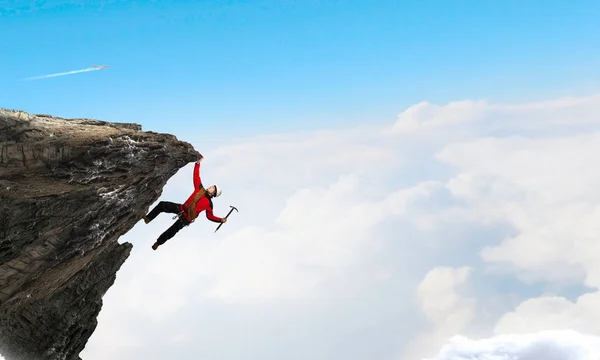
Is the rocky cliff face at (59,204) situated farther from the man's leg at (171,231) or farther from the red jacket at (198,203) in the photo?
the man's leg at (171,231)

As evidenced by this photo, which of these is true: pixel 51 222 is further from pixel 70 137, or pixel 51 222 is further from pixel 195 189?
pixel 195 189

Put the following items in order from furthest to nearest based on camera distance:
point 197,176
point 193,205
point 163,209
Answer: point 163,209
point 193,205
point 197,176

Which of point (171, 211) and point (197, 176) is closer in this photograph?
point (197, 176)

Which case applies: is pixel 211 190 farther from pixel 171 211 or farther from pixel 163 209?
pixel 163 209

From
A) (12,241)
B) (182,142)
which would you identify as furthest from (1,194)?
(182,142)

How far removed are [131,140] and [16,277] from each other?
7443 mm

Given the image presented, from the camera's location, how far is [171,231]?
2758cm

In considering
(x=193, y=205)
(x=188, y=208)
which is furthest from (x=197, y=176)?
(x=188, y=208)

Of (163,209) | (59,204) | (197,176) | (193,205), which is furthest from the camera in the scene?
(163,209)

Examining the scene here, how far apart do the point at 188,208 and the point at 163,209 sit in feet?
4.88

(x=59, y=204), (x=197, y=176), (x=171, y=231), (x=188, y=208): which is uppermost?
(x=197, y=176)

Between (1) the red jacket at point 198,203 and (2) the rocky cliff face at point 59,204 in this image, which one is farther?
(1) the red jacket at point 198,203

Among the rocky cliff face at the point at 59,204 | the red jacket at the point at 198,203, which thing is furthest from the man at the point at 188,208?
the rocky cliff face at the point at 59,204

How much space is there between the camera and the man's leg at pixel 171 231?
89.9 feet
